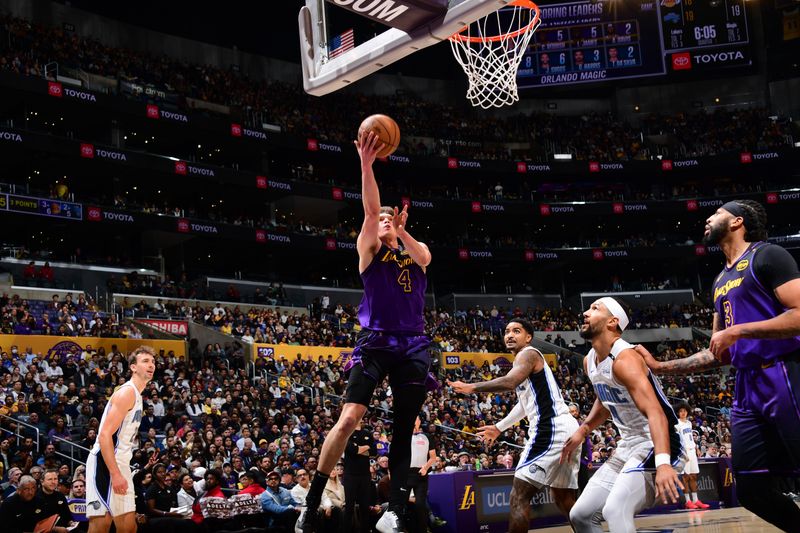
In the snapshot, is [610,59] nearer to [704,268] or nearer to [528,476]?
[704,268]

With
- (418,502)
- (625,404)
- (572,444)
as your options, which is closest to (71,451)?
(418,502)

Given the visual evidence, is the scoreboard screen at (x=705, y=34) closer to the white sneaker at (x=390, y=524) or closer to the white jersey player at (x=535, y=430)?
the white jersey player at (x=535, y=430)

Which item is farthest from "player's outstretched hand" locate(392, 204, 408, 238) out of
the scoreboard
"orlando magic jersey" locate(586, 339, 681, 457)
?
the scoreboard

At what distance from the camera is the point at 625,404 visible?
18.3 ft

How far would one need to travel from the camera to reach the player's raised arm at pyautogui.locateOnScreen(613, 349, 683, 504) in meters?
4.50

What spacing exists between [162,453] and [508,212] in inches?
1178

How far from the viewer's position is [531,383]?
23.2 ft

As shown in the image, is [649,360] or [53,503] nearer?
[649,360]

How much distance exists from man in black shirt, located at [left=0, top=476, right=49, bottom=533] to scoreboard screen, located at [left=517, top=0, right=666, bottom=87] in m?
36.7

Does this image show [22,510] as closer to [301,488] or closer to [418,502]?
[301,488]

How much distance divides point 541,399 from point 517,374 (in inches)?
18.4

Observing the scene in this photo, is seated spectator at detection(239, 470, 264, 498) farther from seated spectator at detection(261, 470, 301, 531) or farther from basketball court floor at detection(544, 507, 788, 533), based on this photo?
basketball court floor at detection(544, 507, 788, 533)

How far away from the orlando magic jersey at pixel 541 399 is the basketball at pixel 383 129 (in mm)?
2332

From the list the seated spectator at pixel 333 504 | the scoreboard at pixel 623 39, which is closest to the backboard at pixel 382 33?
the seated spectator at pixel 333 504
